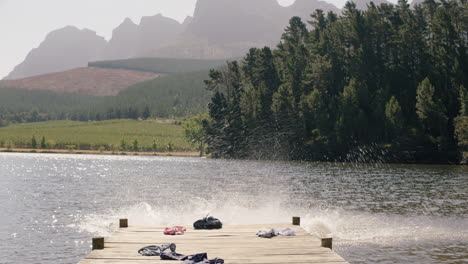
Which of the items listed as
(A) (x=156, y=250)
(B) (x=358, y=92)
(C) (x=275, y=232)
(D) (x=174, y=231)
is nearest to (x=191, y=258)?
(A) (x=156, y=250)

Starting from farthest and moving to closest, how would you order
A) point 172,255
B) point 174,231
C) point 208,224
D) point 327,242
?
point 208,224
point 174,231
point 327,242
point 172,255

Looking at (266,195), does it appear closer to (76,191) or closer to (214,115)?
(76,191)

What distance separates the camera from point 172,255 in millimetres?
18156

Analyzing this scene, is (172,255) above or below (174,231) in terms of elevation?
below

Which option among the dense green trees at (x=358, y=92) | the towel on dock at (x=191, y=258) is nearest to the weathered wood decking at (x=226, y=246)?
the towel on dock at (x=191, y=258)

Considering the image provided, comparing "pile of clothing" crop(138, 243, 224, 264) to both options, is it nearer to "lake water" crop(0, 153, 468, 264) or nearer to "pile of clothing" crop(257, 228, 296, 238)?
"pile of clothing" crop(257, 228, 296, 238)

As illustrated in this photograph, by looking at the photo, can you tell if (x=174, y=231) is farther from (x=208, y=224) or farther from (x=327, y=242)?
(x=327, y=242)

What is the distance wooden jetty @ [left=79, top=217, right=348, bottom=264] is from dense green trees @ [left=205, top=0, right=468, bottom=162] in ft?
304

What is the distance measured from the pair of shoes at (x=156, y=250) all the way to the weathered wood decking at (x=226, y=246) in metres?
0.26

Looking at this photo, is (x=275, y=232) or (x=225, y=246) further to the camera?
(x=275, y=232)

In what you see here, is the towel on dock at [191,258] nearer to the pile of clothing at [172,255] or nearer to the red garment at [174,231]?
the pile of clothing at [172,255]

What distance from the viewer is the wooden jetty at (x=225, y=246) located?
59.5 ft

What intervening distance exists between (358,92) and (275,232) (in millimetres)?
111733

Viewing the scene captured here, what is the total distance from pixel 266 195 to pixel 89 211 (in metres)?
20.7
